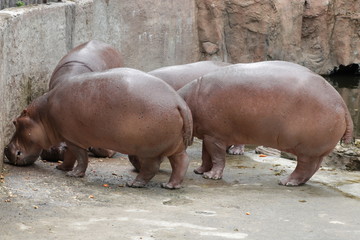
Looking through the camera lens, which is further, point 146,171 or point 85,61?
point 85,61

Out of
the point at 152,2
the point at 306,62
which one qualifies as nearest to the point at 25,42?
the point at 152,2

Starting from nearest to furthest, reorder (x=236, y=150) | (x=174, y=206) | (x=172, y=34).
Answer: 1. (x=174, y=206)
2. (x=236, y=150)
3. (x=172, y=34)

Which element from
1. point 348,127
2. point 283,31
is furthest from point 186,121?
point 283,31

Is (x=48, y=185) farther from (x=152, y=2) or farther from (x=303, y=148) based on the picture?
(x=152, y=2)

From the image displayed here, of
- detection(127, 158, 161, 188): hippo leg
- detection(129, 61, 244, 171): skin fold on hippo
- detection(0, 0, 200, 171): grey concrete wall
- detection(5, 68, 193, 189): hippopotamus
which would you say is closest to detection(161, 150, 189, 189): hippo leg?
detection(5, 68, 193, 189): hippopotamus

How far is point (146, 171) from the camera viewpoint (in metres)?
5.89

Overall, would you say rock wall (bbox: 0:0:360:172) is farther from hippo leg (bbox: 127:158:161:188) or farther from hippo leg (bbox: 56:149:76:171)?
hippo leg (bbox: 127:158:161:188)

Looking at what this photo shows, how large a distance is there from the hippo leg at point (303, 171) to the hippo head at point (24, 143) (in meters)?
2.10

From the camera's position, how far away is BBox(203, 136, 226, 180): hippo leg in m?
6.48

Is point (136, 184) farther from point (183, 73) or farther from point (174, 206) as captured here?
point (183, 73)

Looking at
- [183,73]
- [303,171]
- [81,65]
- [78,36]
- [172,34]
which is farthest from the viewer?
[172,34]

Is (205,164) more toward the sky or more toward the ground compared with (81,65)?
more toward the ground

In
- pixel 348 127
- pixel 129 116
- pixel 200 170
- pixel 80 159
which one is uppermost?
pixel 129 116

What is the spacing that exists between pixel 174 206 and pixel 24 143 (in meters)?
1.66
